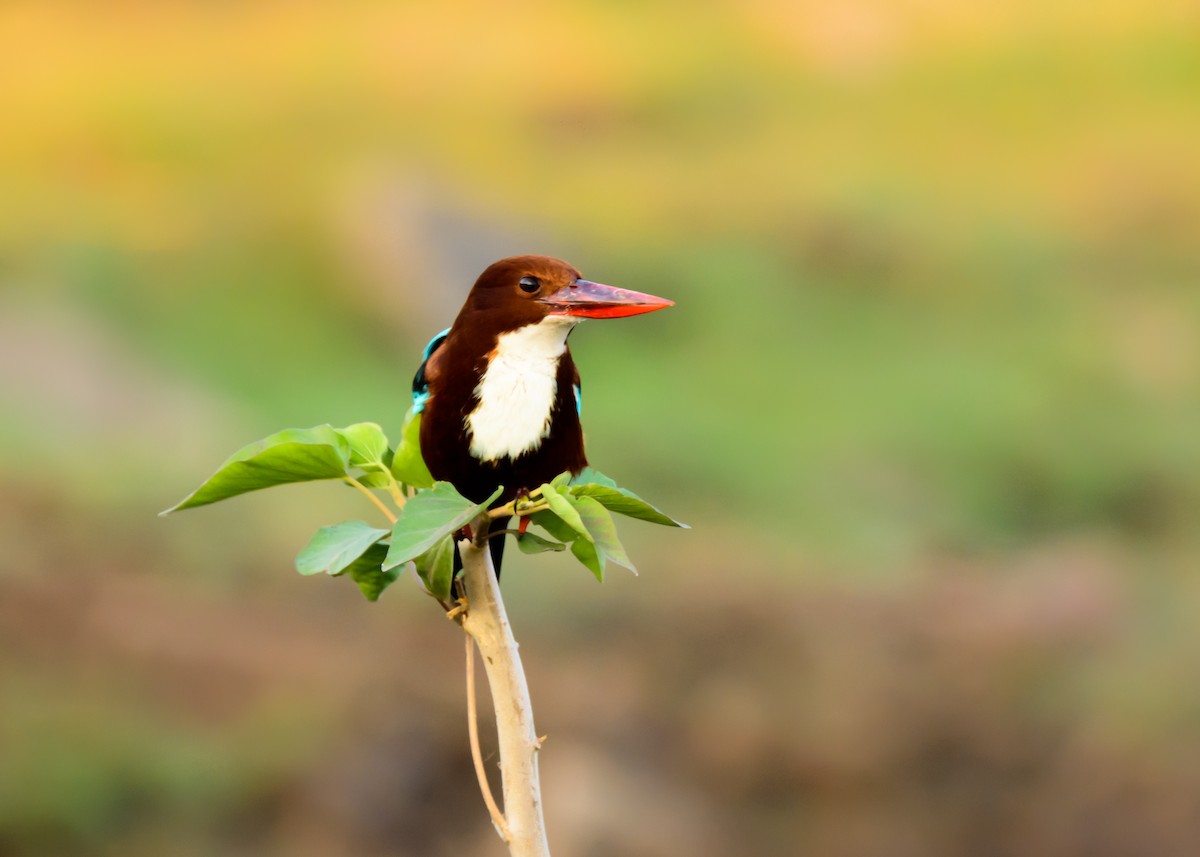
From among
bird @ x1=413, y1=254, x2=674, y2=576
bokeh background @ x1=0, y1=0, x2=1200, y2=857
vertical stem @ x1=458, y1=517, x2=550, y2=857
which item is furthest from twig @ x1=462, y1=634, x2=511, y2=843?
bokeh background @ x1=0, y1=0, x2=1200, y2=857

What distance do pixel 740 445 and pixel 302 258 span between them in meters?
0.85

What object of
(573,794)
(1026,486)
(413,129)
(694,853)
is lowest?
(694,853)

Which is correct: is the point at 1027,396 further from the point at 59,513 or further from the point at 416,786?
the point at 59,513

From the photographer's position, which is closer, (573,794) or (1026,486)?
(573,794)

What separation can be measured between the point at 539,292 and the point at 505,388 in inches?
2.1

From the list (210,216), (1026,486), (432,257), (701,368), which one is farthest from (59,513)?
(1026,486)

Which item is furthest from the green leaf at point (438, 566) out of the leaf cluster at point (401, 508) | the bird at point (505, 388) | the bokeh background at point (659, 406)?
the bokeh background at point (659, 406)

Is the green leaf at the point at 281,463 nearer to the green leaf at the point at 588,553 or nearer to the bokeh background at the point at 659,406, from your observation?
the green leaf at the point at 588,553

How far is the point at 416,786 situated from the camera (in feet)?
6.49

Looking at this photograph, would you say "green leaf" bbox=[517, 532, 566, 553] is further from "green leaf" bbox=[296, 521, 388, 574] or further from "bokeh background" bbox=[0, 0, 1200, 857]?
"bokeh background" bbox=[0, 0, 1200, 857]

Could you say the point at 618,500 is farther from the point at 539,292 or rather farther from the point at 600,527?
the point at 539,292

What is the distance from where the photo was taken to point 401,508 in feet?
1.73

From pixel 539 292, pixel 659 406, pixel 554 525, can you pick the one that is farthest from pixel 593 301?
pixel 659 406

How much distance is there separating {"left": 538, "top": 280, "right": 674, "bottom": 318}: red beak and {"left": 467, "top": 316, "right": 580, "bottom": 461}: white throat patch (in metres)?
0.02
